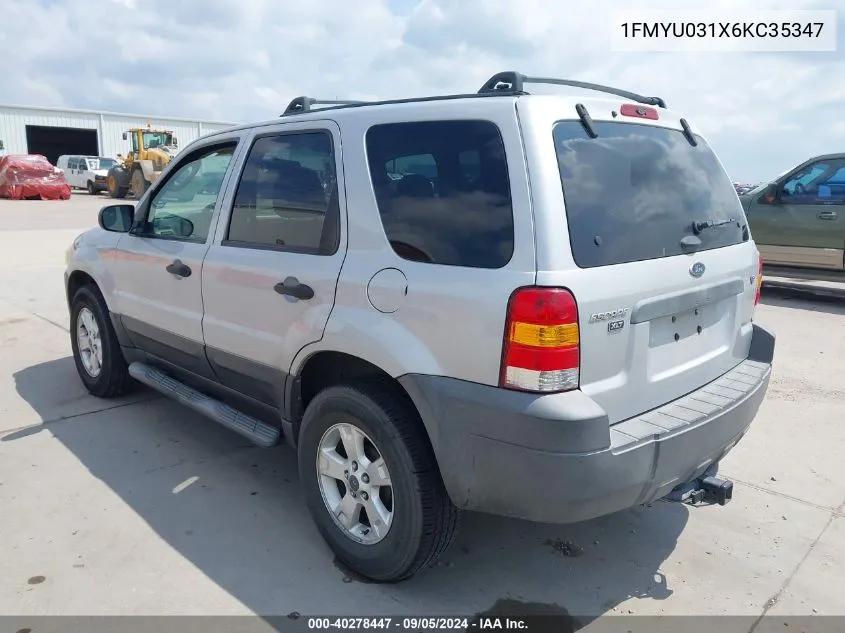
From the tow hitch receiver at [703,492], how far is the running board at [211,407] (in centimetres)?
185

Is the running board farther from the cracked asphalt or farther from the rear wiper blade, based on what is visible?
the rear wiper blade

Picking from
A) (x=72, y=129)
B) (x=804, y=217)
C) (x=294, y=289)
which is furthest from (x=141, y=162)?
(x=294, y=289)

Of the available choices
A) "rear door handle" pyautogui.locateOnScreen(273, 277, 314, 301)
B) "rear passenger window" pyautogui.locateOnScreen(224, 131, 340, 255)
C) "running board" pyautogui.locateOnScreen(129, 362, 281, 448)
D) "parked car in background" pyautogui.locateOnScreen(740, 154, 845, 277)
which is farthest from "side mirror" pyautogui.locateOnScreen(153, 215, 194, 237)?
"parked car in background" pyautogui.locateOnScreen(740, 154, 845, 277)

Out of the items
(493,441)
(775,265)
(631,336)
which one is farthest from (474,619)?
(775,265)

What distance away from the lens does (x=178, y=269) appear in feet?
12.2

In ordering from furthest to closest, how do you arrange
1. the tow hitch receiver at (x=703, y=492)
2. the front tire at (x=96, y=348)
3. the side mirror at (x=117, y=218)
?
the front tire at (x=96, y=348) < the side mirror at (x=117, y=218) < the tow hitch receiver at (x=703, y=492)

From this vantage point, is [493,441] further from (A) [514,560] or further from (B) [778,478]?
(B) [778,478]

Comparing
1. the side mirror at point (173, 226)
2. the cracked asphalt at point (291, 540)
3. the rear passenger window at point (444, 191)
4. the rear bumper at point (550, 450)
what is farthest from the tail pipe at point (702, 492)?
the side mirror at point (173, 226)

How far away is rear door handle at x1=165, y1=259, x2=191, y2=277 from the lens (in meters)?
3.66

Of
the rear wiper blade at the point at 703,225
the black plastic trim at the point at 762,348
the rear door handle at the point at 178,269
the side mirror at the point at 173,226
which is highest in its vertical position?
the rear wiper blade at the point at 703,225

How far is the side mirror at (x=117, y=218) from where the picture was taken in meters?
4.32

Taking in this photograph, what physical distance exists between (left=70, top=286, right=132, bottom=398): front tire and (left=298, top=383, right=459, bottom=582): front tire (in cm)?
234

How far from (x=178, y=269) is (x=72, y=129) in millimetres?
46618

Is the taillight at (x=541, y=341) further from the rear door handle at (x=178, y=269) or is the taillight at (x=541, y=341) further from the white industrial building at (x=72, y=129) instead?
Result: the white industrial building at (x=72, y=129)
